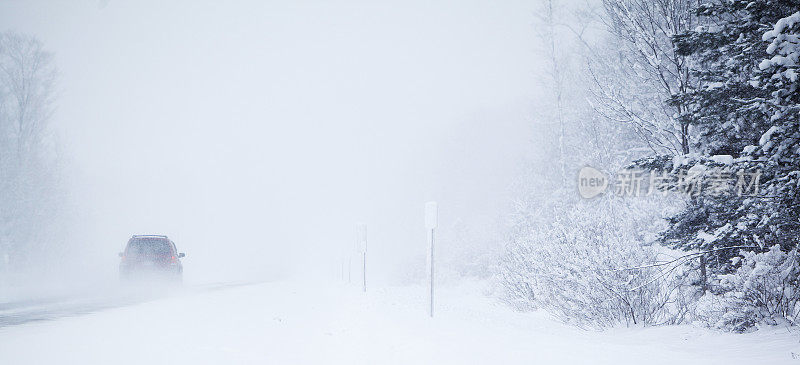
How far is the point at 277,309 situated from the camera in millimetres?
9414

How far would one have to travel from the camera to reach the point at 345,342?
618 centimetres

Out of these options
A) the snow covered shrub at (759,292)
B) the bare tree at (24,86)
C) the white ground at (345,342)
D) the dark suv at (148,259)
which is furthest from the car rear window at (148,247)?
the snow covered shrub at (759,292)

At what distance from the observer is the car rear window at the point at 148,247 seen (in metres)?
15.8

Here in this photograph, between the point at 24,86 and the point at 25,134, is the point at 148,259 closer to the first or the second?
the point at 25,134

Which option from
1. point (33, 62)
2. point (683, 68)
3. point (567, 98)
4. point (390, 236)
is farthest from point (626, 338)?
point (390, 236)

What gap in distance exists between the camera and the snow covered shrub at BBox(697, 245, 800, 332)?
18.2 ft

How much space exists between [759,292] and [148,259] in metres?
15.7

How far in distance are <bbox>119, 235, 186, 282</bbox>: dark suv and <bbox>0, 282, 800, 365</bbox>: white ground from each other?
25.4 feet

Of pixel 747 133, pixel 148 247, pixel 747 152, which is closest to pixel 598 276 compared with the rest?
pixel 747 133

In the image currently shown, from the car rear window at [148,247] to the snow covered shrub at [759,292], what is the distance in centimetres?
1515

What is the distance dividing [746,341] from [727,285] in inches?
25.6

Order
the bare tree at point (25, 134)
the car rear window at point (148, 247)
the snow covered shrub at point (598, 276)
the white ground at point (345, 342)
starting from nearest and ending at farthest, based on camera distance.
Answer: the white ground at point (345, 342) < the snow covered shrub at point (598, 276) < the car rear window at point (148, 247) < the bare tree at point (25, 134)

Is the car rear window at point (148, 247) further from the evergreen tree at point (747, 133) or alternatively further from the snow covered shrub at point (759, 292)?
the snow covered shrub at point (759, 292)

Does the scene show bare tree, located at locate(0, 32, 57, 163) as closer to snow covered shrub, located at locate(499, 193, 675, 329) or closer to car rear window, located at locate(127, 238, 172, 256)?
car rear window, located at locate(127, 238, 172, 256)
